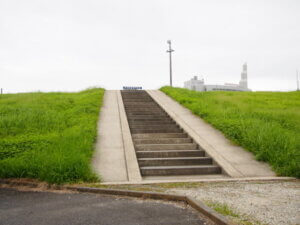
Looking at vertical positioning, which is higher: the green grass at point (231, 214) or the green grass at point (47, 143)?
the green grass at point (47, 143)

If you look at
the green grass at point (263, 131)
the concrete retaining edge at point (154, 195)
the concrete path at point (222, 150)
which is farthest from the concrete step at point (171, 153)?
the concrete retaining edge at point (154, 195)

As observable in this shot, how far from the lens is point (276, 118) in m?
11.0

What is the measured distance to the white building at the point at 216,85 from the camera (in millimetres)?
71713

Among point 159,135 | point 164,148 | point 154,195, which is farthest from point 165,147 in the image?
point 154,195

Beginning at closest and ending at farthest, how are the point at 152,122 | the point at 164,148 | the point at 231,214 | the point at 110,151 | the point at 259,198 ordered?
1. the point at 231,214
2. the point at 259,198
3. the point at 110,151
4. the point at 164,148
5. the point at 152,122

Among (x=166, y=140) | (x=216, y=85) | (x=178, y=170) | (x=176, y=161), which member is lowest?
(x=178, y=170)

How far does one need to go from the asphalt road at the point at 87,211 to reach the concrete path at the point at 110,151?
1387 millimetres

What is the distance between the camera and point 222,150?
875 cm

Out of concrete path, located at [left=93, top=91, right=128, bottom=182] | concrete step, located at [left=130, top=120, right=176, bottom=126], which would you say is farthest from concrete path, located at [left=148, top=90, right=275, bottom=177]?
concrete path, located at [left=93, top=91, right=128, bottom=182]

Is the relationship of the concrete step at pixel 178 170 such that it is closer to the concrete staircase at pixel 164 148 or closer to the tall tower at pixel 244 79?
the concrete staircase at pixel 164 148

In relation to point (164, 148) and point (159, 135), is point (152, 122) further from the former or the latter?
point (164, 148)

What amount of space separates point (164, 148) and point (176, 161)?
94cm

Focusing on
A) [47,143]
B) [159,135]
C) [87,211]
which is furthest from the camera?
[159,135]

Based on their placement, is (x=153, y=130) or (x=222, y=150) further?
(x=153, y=130)
